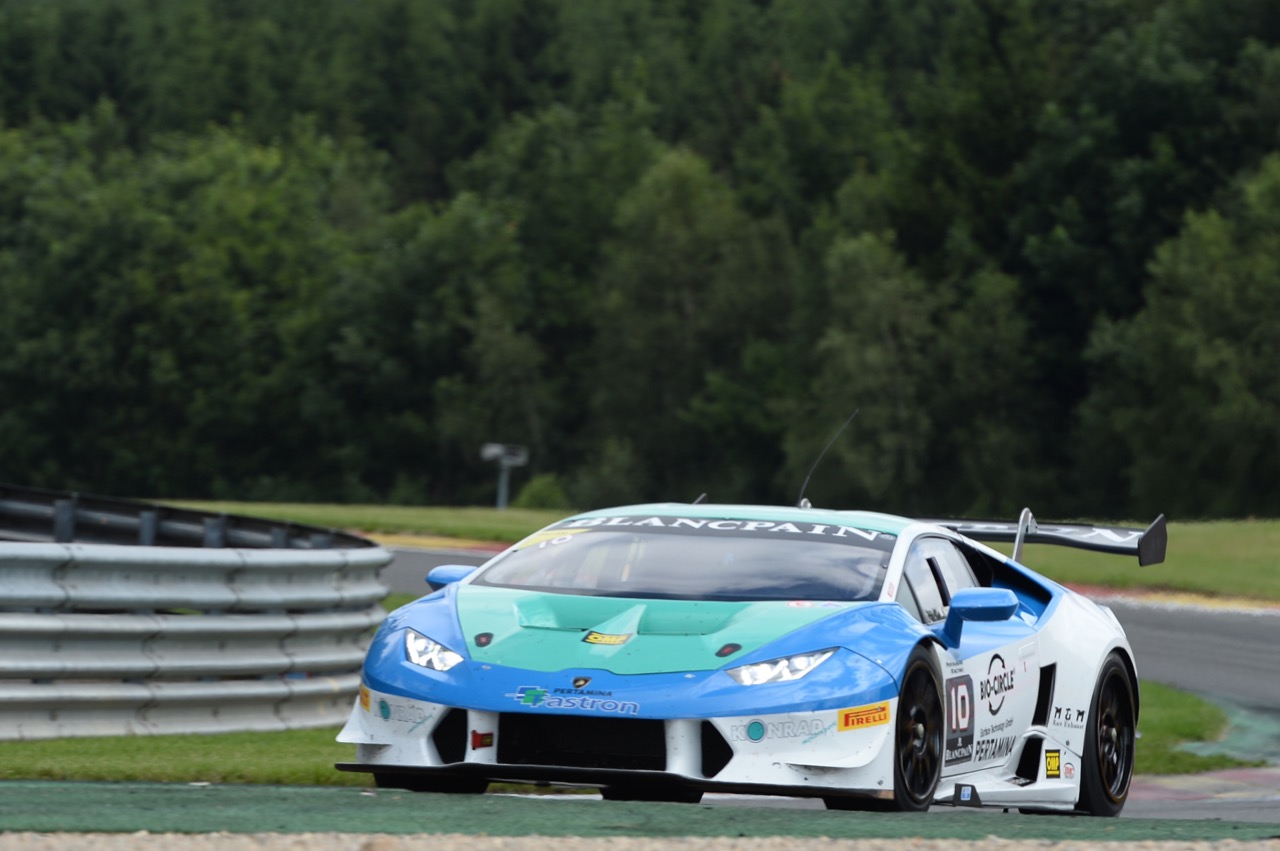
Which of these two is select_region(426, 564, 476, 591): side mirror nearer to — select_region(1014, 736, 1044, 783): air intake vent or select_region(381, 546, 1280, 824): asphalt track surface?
select_region(381, 546, 1280, 824): asphalt track surface

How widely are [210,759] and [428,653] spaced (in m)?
2.91

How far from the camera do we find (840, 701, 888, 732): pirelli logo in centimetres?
689

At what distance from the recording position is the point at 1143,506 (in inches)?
2400

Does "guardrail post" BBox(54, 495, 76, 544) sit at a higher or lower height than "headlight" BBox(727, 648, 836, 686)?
lower

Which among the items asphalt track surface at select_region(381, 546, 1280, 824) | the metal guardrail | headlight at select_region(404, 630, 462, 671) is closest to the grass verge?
the metal guardrail

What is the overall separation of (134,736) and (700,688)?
4.27 meters

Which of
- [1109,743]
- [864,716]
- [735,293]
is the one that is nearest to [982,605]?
[864,716]

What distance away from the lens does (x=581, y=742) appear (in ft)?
22.6

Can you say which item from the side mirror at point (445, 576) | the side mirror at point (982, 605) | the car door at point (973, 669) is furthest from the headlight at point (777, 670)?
the side mirror at point (445, 576)

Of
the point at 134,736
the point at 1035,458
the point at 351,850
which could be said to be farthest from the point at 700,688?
the point at 1035,458

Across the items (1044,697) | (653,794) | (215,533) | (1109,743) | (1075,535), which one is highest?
(1075,535)

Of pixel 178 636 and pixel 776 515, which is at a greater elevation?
pixel 776 515

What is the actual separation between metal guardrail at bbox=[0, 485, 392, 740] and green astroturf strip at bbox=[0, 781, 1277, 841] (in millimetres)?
2631

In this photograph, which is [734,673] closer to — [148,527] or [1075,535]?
[1075,535]
